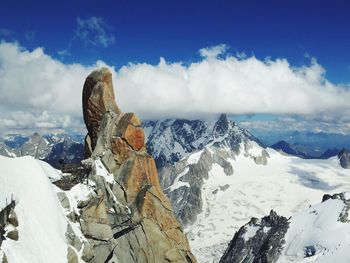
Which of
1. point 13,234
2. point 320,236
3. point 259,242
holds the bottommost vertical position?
point 259,242

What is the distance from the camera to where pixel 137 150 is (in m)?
68.2

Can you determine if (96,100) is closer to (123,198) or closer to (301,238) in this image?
(123,198)

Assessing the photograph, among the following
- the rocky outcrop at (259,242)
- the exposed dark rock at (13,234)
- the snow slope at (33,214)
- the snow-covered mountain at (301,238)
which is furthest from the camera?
the rocky outcrop at (259,242)

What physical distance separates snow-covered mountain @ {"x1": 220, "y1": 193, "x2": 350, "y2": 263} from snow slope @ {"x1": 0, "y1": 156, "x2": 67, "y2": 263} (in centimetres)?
7342

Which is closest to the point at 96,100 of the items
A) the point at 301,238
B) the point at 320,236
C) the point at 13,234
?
the point at 13,234

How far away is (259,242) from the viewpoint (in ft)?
526

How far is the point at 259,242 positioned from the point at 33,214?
417 feet

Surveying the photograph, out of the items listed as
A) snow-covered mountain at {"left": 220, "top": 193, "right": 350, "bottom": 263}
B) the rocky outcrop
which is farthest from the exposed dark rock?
the rocky outcrop

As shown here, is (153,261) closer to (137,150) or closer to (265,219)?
(137,150)

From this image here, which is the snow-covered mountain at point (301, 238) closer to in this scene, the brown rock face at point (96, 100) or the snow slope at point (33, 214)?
the brown rock face at point (96, 100)

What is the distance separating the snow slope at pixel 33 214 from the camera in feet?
131

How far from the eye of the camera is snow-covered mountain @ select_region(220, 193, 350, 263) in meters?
116

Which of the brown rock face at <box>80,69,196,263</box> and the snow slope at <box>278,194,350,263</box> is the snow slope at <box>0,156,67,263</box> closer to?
the brown rock face at <box>80,69,196,263</box>

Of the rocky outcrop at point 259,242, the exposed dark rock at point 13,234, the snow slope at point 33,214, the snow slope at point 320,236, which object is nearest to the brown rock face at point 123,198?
the snow slope at point 33,214
